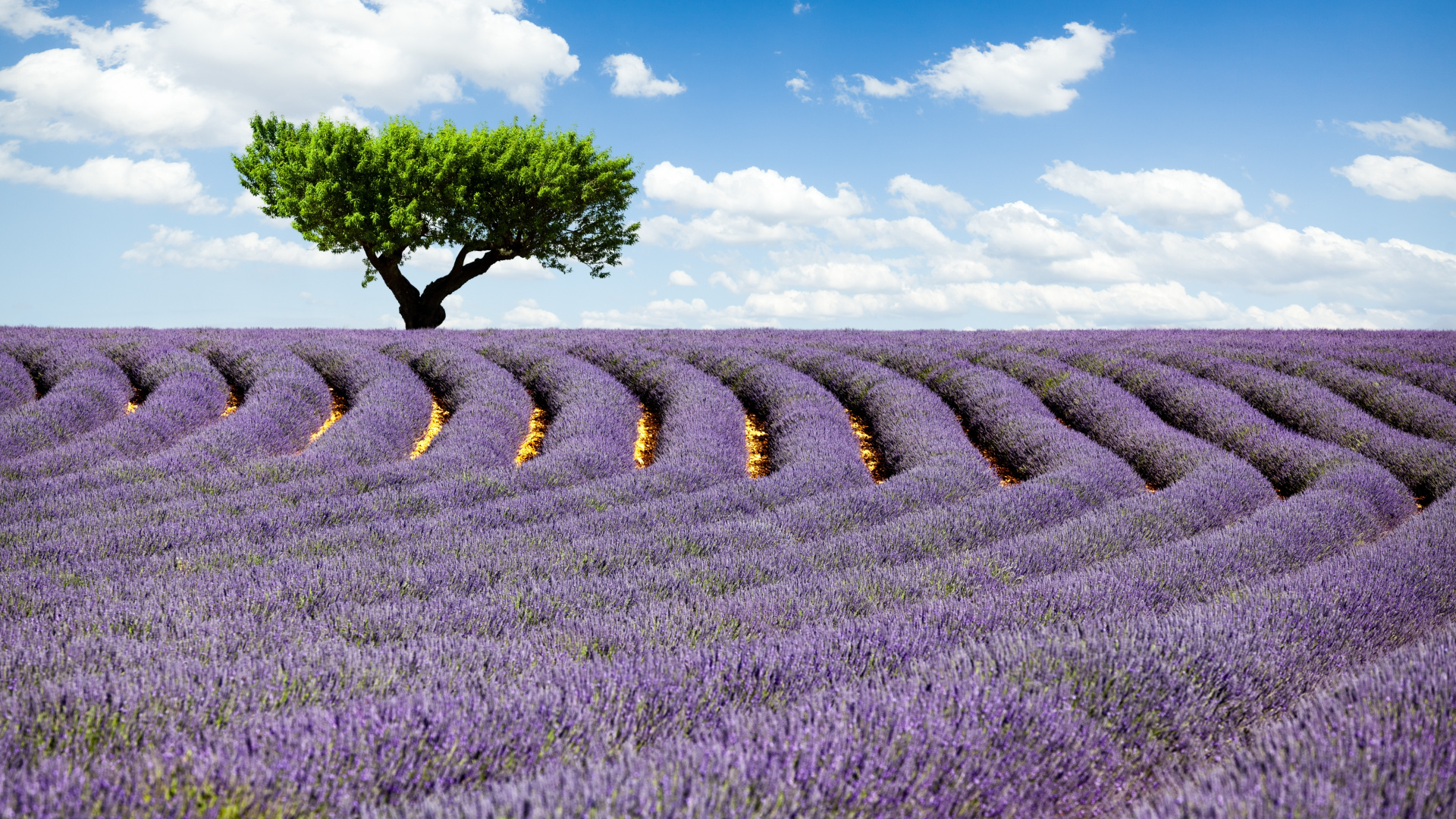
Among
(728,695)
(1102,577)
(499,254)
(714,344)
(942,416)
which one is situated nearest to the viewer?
(728,695)

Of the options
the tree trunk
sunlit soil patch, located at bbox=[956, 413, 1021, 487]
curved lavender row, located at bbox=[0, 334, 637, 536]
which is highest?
the tree trunk

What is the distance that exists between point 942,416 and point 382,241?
16.7 m

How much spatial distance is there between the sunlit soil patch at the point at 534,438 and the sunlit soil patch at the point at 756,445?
6.80 feet

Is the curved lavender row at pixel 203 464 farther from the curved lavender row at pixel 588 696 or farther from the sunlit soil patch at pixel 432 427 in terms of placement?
the curved lavender row at pixel 588 696

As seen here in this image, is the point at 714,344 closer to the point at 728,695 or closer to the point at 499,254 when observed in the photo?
the point at 728,695

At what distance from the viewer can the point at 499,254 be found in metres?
23.6

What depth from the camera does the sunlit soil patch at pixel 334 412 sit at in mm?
9000

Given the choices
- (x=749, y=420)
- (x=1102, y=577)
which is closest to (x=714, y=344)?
(x=749, y=420)

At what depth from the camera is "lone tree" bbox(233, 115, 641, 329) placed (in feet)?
67.8

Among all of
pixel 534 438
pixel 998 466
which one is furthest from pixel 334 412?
pixel 998 466

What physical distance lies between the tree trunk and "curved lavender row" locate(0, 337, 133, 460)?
10749mm

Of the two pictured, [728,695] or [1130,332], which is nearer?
[728,695]

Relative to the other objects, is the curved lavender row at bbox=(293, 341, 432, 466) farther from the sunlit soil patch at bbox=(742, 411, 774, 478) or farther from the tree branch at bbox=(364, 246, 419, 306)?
the tree branch at bbox=(364, 246, 419, 306)

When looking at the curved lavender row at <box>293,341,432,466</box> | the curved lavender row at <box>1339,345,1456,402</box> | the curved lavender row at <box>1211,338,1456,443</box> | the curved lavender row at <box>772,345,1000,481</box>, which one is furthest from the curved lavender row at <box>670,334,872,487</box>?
the curved lavender row at <box>1339,345,1456,402</box>
